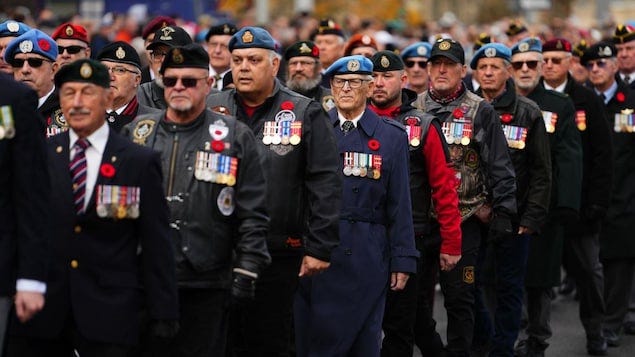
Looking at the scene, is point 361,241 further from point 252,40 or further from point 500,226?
point 500,226

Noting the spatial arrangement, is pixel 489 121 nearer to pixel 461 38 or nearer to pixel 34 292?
pixel 34 292

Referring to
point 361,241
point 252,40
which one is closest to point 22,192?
point 252,40

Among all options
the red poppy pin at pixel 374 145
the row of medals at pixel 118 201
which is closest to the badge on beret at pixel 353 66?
the red poppy pin at pixel 374 145

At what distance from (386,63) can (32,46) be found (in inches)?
96.9

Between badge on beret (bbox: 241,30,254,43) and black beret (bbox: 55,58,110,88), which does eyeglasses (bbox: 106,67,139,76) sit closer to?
badge on beret (bbox: 241,30,254,43)

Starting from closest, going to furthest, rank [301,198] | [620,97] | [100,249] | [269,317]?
[100,249] < [269,317] < [301,198] < [620,97]

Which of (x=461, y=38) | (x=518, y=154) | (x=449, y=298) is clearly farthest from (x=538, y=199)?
(x=461, y=38)

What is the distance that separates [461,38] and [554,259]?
1631 cm

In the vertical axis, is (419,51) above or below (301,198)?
above

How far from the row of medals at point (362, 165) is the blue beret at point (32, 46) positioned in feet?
7.06

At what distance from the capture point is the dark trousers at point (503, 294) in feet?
38.5

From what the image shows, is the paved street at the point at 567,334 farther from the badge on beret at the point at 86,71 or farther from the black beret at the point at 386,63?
the badge on beret at the point at 86,71

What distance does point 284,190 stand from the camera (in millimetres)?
9422

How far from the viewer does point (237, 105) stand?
9.70 metres
